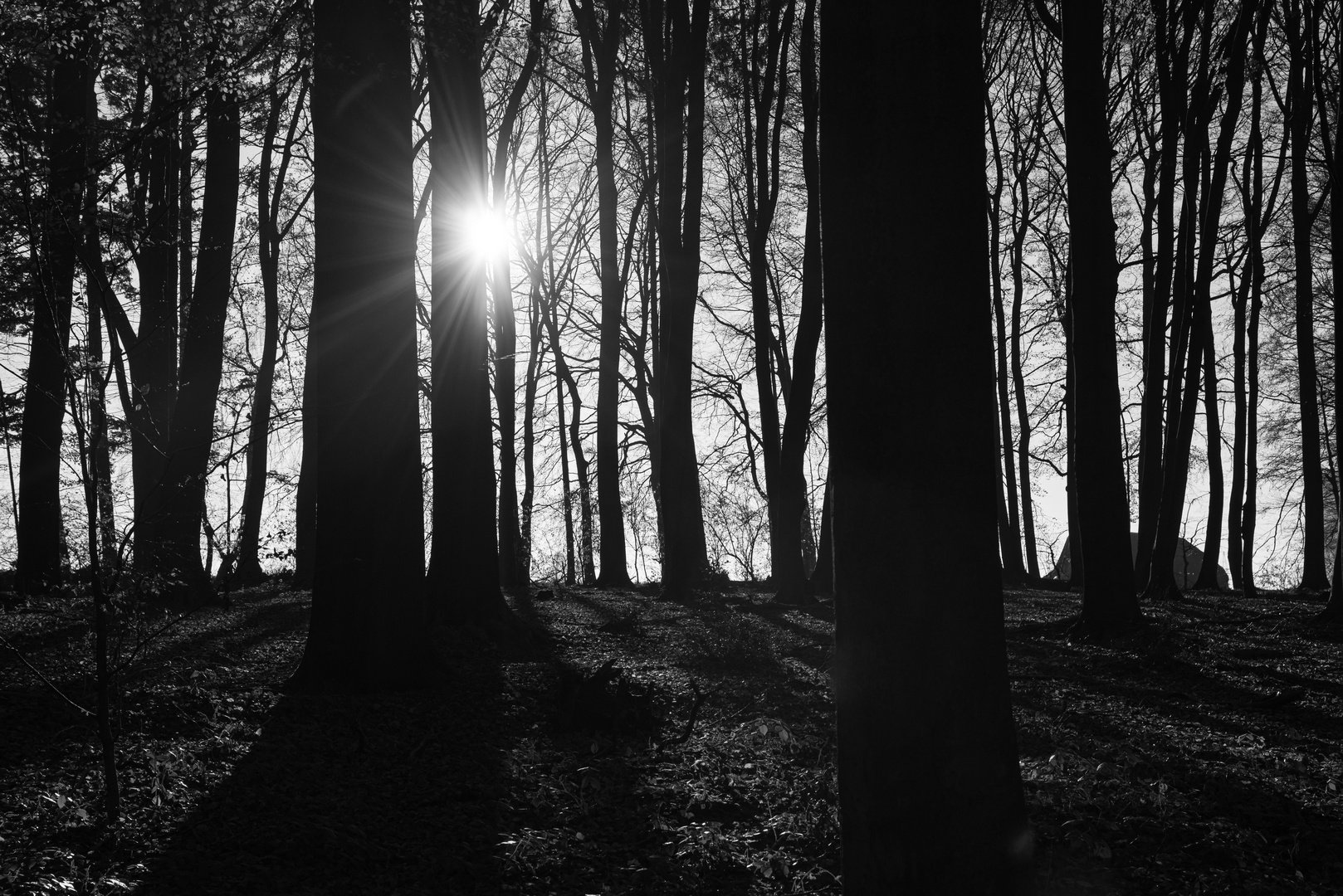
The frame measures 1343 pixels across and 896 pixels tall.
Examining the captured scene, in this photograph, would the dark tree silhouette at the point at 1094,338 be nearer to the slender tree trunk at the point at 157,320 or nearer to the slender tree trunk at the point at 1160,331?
the slender tree trunk at the point at 1160,331

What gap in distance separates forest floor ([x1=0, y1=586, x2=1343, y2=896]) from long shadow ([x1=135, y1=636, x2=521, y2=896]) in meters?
0.01

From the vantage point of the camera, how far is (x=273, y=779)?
4332mm

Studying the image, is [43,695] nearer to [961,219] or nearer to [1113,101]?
[961,219]

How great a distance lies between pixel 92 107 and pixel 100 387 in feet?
36.0

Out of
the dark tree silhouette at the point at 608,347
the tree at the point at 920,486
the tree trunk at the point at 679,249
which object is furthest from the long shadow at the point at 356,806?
the dark tree silhouette at the point at 608,347

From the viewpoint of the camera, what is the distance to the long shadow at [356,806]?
3.36m

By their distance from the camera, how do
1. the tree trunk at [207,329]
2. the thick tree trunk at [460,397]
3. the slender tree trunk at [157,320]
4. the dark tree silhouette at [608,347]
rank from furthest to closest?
the dark tree silhouette at [608,347] → the tree trunk at [207,329] → the slender tree trunk at [157,320] → the thick tree trunk at [460,397]

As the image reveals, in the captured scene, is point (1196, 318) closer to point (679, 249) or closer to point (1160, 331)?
point (1160, 331)

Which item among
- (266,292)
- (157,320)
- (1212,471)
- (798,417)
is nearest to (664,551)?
(798,417)

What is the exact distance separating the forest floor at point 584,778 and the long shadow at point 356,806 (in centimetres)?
1

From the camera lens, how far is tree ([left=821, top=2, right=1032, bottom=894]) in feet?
8.48

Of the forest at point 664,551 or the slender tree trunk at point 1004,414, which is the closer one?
the forest at point 664,551

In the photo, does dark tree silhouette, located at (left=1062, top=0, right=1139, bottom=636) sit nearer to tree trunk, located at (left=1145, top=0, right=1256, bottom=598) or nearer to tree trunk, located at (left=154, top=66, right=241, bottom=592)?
tree trunk, located at (left=1145, top=0, right=1256, bottom=598)

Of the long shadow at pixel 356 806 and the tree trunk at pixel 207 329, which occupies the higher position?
the tree trunk at pixel 207 329
